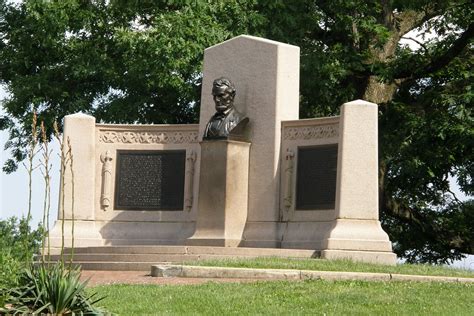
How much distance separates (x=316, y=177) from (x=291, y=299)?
8254 millimetres

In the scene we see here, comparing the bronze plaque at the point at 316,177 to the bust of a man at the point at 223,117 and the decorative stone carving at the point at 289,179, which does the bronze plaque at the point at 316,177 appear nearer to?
the decorative stone carving at the point at 289,179

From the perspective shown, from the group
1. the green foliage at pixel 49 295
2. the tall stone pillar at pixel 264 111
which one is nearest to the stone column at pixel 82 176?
the tall stone pillar at pixel 264 111

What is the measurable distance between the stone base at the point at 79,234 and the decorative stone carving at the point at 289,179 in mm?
4107

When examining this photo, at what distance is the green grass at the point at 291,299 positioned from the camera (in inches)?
525

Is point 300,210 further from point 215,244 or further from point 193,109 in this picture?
point 193,109

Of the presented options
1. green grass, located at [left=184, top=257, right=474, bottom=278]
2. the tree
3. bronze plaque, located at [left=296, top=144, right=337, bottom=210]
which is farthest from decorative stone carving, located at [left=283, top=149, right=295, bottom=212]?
the tree

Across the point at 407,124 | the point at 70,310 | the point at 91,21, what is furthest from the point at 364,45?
the point at 70,310

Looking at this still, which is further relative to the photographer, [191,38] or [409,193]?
[409,193]

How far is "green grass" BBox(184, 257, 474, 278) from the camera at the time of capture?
57.6ft

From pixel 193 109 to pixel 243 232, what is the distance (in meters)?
9.23

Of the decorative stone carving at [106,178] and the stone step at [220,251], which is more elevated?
the decorative stone carving at [106,178]

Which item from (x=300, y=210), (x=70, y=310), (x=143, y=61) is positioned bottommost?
(x=70, y=310)

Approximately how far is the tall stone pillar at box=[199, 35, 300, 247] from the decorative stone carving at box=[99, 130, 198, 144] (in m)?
1.62

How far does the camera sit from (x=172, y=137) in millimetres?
24359
